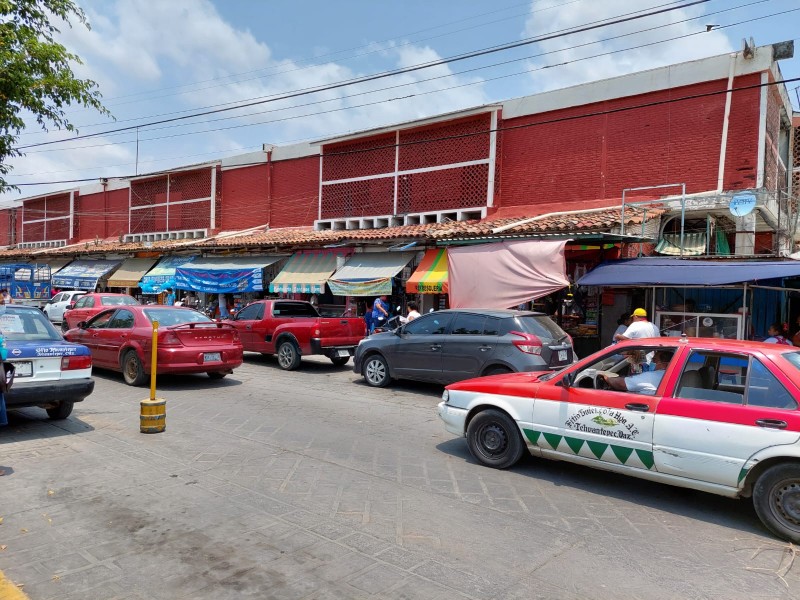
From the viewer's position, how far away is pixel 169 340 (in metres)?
9.85

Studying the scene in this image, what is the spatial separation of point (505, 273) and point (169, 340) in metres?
6.88

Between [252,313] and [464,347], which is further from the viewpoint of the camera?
[252,313]

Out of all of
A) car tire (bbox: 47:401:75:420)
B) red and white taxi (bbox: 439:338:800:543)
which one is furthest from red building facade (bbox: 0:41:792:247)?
car tire (bbox: 47:401:75:420)

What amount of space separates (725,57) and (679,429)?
12243mm

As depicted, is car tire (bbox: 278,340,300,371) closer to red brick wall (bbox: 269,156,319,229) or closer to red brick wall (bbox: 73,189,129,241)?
red brick wall (bbox: 269,156,319,229)

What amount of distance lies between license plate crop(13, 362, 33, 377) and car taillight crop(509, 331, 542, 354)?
6.50 metres

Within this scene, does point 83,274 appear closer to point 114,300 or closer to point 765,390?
point 114,300

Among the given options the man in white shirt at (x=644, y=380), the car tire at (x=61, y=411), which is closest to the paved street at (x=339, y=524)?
the car tire at (x=61, y=411)

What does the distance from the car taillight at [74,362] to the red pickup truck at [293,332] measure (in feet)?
18.9

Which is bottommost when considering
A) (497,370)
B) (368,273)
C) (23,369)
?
(497,370)

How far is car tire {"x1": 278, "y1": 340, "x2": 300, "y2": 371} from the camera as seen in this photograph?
12.7 meters

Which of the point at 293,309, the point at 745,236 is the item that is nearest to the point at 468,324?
the point at 293,309

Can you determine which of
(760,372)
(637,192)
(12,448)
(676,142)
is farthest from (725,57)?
(12,448)

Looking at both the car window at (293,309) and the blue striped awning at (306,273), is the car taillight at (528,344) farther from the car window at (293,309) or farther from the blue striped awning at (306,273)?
the blue striped awning at (306,273)
